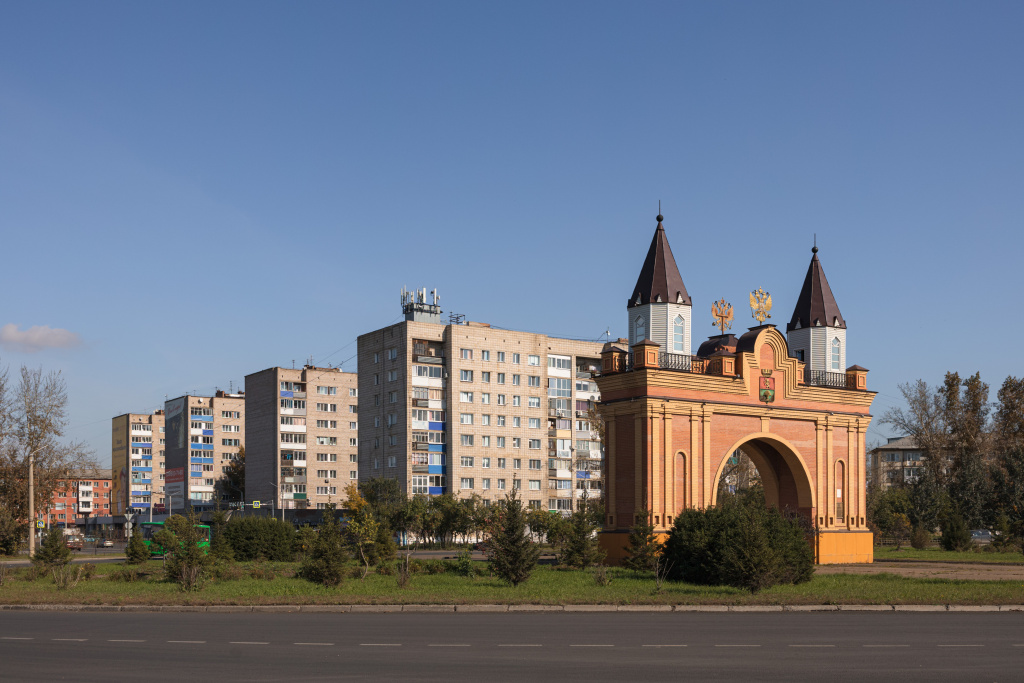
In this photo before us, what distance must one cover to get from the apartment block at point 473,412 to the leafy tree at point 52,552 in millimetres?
53685

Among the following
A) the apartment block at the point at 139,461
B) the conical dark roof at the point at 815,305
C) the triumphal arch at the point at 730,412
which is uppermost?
the conical dark roof at the point at 815,305

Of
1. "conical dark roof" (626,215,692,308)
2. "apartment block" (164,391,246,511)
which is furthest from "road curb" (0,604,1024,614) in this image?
"apartment block" (164,391,246,511)

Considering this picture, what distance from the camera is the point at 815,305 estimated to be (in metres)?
45.0

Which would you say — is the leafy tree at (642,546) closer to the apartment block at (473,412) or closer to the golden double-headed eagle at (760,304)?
the golden double-headed eagle at (760,304)

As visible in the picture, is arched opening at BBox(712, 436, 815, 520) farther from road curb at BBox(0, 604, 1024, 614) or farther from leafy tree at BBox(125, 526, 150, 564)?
leafy tree at BBox(125, 526, 150, 564)

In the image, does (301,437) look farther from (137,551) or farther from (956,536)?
(956,536)

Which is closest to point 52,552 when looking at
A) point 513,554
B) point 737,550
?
point 513,554

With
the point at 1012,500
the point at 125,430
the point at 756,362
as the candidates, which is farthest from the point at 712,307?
the point at 125,430

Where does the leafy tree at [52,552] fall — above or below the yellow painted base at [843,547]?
above

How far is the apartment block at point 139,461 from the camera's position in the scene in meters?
155

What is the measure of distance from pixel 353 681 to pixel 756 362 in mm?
31332

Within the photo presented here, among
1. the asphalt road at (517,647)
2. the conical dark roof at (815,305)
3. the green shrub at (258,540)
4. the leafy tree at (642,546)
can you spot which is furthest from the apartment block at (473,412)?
the asphalt road at (517,647)

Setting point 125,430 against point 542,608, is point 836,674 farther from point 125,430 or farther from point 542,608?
point 125,430

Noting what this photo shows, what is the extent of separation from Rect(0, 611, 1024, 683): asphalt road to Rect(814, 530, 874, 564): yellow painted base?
66.5 feet
